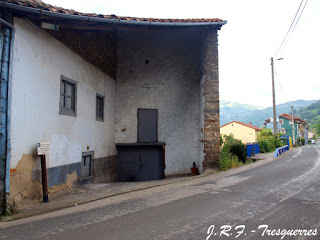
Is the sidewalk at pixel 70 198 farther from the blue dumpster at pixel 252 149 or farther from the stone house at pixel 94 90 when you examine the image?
the blue dumpster at pixel 252 149

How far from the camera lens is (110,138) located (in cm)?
1127

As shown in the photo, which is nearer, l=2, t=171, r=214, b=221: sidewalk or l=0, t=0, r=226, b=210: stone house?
l=2, t=171, r=214, b=221: sidewalk

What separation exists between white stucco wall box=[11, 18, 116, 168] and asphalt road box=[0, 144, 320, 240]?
2.01m

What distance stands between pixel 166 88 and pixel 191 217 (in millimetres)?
8377

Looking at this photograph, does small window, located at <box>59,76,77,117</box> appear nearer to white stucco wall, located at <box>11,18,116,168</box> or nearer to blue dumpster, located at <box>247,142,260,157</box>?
white stucco wall, located at <box>11,18,116,168</box>

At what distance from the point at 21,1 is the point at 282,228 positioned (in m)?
6.55

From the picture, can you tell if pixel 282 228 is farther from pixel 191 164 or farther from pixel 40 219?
pixel 191 164

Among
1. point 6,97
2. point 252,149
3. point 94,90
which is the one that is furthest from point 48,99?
point 252,149

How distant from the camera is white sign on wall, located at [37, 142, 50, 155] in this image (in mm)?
6215

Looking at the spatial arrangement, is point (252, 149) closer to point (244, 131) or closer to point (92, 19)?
point (92, 19)

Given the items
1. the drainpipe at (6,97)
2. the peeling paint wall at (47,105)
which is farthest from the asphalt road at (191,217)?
the peeling paint wall at (47,105)

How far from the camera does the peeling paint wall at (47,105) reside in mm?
5863

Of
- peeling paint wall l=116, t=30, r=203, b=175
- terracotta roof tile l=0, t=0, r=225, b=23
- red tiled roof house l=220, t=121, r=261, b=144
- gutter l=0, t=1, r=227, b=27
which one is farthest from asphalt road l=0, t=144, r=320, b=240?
red tiled roof house l=220, t=121, r=261, b=144

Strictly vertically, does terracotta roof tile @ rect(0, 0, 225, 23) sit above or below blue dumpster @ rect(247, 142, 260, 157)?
above
